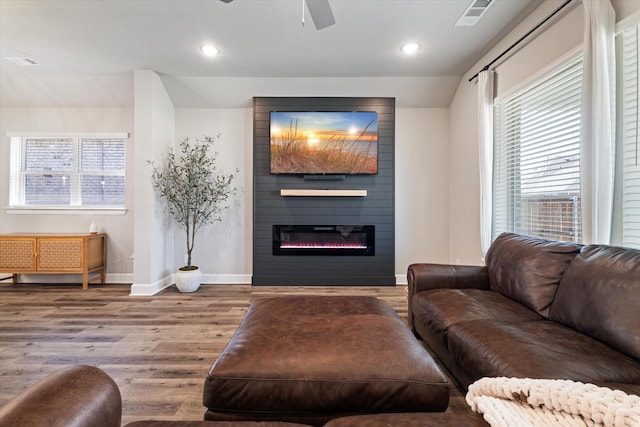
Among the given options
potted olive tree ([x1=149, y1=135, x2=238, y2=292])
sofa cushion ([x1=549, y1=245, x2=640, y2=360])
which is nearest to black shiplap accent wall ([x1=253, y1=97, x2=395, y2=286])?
potted olive tree ([x1=149, y1=135, x2=238, y2=292])

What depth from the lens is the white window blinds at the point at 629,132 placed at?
1.78 meters

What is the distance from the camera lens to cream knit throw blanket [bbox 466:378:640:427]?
2.57 ft

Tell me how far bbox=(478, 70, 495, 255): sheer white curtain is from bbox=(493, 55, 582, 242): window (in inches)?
3.5

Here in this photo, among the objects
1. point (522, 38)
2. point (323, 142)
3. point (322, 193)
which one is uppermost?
point (522, 38)

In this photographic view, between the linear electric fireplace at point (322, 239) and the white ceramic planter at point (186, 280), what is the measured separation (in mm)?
1100

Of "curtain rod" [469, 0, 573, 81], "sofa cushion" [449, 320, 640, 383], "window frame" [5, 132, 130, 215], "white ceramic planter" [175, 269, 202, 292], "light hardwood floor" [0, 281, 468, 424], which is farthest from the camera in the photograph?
"window frame" [5, 132, 130, 215]

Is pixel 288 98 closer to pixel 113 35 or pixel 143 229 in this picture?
pixel 113 35

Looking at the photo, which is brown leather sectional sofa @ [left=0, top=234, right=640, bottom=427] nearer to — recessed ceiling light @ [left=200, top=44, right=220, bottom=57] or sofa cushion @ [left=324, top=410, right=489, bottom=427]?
sofa cushion @ [left=324, top=410, right=489, bottom=427]

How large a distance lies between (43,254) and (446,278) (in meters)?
4.86

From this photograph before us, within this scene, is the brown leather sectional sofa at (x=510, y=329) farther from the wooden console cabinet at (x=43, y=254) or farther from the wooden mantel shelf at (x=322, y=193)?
the wooden console cabinet at (x=43, y=254)

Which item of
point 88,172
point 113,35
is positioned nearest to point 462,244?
point 113,35

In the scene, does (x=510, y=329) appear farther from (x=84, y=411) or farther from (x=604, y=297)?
(x=84, y=411)

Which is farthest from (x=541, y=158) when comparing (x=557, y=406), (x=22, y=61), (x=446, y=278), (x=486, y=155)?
(x=22, y=61)

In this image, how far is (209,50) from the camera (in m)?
3.32
